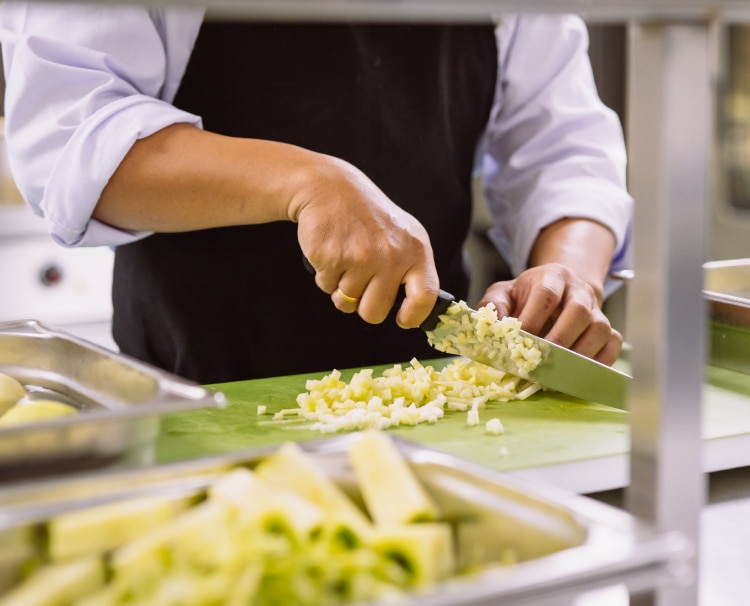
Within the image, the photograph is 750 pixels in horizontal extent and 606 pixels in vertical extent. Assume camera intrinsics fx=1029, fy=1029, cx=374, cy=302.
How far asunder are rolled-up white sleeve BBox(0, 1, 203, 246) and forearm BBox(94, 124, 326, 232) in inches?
0.9

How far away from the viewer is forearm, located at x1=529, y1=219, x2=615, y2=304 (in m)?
1.53

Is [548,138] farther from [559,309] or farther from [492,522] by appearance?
[492,522]

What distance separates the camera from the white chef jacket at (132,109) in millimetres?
1264

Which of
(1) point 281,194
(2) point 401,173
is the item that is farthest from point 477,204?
(1) point 281,194

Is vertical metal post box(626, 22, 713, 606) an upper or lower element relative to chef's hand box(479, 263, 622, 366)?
upper

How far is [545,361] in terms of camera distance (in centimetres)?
122

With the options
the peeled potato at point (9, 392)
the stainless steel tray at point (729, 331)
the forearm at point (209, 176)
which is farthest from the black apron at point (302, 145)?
the peeled potato at point (9, 392)

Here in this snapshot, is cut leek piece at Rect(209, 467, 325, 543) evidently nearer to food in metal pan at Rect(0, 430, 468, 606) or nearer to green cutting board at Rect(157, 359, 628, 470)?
food in metal pan at Rect(0, 430, 468, 606)

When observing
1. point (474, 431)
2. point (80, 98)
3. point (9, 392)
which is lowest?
point (474, 431)

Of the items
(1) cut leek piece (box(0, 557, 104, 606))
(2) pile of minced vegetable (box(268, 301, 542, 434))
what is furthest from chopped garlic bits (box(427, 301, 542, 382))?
(1) cut leek piece (box(0, 557, 104, 606))

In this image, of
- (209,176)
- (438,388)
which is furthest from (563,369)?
(209,176)

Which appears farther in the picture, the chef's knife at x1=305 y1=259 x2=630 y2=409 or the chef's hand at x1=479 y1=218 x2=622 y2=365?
the chef's hand at x1=479 y1=218 x2=622 y2=365

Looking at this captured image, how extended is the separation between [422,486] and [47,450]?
26 centimetres

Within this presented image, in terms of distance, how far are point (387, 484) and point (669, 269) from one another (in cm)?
21
